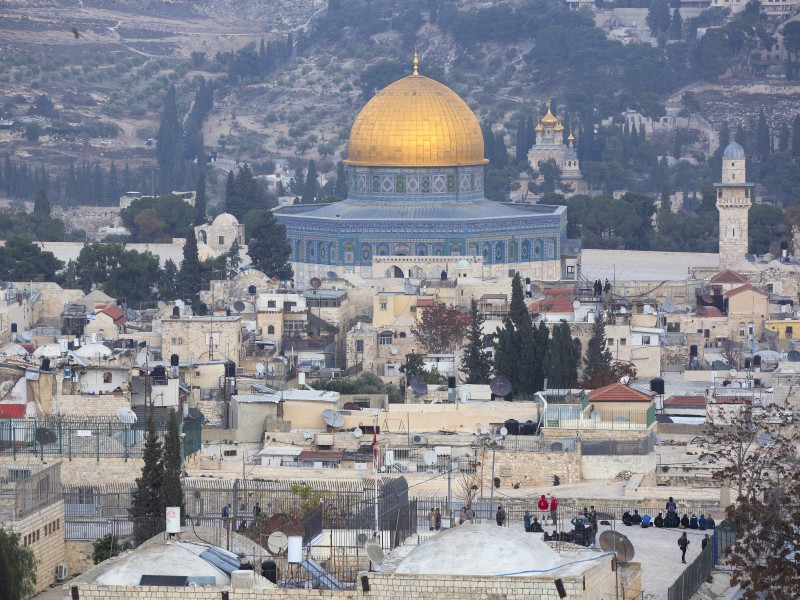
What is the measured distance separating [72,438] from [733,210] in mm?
35507

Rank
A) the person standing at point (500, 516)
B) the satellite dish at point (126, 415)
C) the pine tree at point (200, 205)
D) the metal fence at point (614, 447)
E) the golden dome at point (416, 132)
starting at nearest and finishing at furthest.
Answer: the person standing at point (500, 516)
the metal fence at point (614, 447)
the satellite dish at point (126, 415)
the golden dome at point (416, 132)
the pine tree at point (200, 205)

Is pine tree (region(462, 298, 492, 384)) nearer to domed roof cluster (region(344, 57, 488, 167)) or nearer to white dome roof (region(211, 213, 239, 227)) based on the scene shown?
domed roof cluster (region(344, 57, 488, 167))

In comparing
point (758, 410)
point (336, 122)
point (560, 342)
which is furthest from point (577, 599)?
point (336, 122)

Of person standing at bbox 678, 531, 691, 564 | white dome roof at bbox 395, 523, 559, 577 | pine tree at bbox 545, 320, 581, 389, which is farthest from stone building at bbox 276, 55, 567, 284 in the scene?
white dome roof at bbox 395, 523, 559, 577

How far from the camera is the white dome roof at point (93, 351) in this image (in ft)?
143

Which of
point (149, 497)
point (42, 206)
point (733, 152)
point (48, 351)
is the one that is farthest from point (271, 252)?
point (149, 497)

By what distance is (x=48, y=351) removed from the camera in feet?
145

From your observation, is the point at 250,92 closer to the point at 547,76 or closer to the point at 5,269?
the point at 547,76

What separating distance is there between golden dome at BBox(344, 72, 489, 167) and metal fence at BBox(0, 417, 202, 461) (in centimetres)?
3179

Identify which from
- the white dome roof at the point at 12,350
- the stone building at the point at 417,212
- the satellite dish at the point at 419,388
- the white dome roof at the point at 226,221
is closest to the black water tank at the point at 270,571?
the satellite dish at the point at 419,388

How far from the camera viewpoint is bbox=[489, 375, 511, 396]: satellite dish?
133 ft

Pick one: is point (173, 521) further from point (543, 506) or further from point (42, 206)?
point (42, 206)

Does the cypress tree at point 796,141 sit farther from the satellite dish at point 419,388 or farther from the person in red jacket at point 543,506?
the person in red jacket at point 543,506

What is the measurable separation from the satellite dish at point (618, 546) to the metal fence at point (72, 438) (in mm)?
8908
